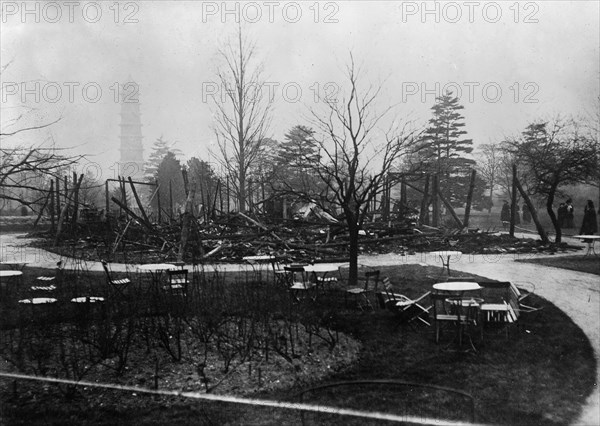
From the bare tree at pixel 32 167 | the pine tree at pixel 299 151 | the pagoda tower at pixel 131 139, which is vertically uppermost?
the pagoda tower at pixel 131 139

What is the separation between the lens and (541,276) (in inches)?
509

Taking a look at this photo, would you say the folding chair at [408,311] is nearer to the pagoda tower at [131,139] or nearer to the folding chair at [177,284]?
the folding chair at [177,284]

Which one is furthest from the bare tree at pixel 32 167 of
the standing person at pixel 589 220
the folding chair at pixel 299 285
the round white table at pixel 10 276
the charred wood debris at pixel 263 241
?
the standing person at pixel 589 220

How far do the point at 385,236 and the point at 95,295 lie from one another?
12561 millimetres

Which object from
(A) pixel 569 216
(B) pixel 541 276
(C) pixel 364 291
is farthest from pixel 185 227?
(A) pixel 569 216

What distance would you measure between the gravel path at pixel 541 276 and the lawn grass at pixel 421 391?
0.21 m

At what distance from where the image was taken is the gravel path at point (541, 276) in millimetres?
8484

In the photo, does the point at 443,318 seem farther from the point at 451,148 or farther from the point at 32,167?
the point at 451,148

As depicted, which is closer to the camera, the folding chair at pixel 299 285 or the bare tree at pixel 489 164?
the folding chair at pixel 299 285

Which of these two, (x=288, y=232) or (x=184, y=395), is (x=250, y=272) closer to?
(x=288, y=232)

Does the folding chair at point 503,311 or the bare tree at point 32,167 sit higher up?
the bare tree at point 32,167

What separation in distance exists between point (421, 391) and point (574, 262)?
10.8 m

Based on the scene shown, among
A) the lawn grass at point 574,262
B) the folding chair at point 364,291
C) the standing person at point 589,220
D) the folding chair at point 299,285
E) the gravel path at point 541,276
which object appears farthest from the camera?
the standing person at point 589,220

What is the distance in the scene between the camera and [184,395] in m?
6.08
